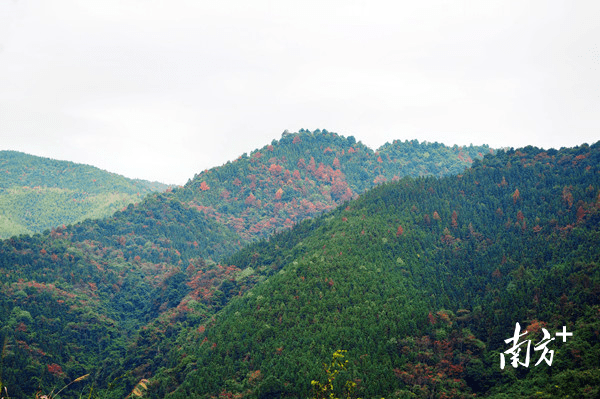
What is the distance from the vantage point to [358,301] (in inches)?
3172

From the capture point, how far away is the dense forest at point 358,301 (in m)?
63.5

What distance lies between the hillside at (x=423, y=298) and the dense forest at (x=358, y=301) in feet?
1.03

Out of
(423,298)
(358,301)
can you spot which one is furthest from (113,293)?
(423,298)

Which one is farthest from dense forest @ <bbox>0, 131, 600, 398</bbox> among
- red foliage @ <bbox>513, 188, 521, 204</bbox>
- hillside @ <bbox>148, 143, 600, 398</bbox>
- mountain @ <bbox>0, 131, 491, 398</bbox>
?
red foliage @ <bbox>513, 188, 521, 204</bbox>

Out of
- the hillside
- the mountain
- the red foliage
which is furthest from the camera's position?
the red foliage

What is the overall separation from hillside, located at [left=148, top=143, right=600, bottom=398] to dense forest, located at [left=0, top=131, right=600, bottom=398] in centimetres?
31

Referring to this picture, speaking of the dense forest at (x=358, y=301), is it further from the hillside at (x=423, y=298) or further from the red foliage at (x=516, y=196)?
the red foliage at (x=516, y=196)

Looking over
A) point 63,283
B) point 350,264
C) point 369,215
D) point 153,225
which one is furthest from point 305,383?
point 153,225

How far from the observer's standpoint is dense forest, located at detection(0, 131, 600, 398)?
63.5 m

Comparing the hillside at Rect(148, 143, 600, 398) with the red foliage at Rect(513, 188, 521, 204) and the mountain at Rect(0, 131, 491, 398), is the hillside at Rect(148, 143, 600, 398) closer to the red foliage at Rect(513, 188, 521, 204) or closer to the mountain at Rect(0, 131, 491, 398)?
the red foliage at Rect(513, 188, 521, 204)

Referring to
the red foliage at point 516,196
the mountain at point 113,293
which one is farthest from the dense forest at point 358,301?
the red foliage at point 516,196

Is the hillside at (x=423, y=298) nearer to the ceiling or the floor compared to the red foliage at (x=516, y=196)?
nearer to the floor

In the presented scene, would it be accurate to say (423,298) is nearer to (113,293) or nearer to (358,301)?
(358,301)

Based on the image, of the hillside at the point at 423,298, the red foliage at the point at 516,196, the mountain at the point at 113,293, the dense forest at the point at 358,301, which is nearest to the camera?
the hillside at the point at 423,298
